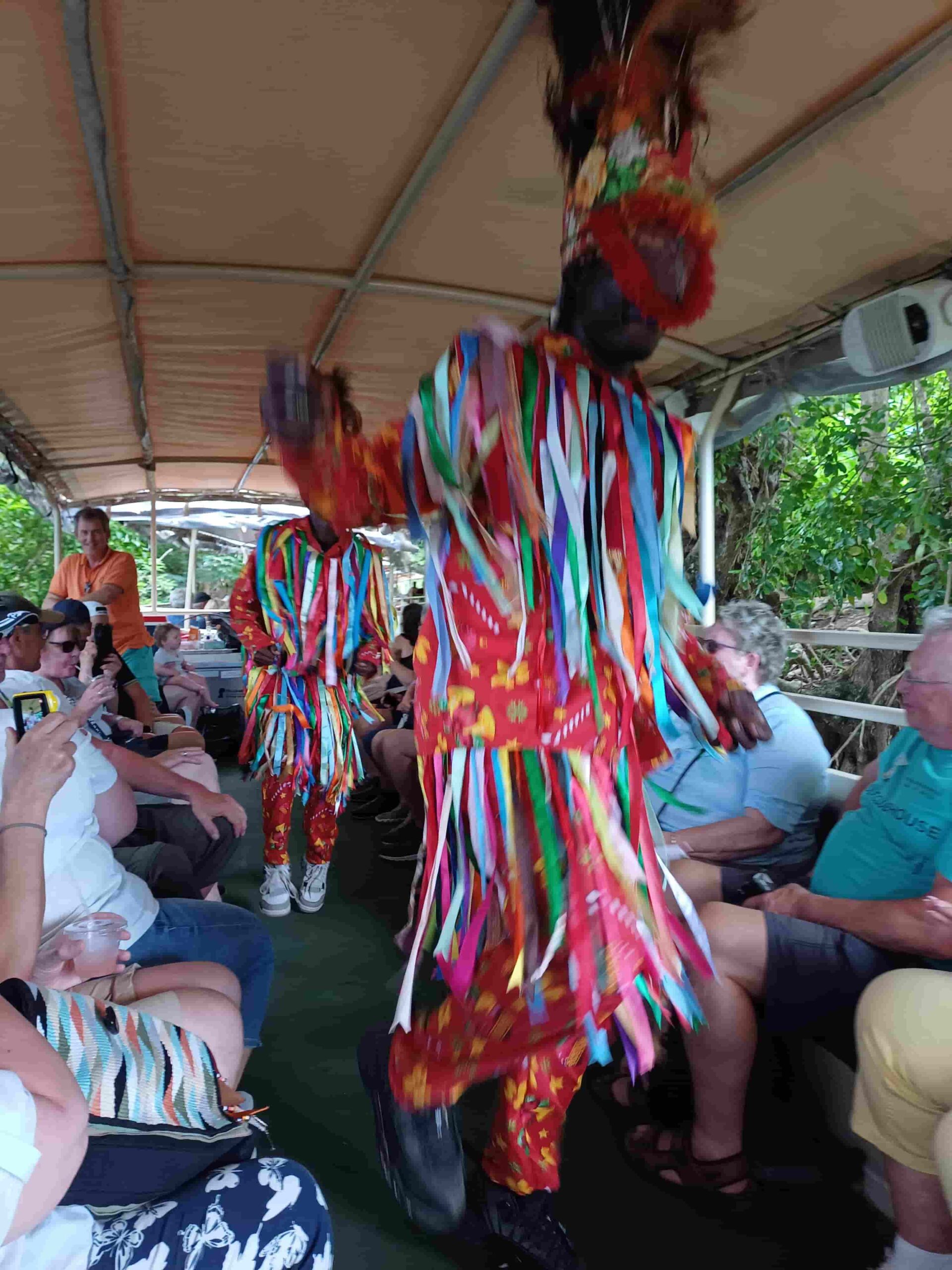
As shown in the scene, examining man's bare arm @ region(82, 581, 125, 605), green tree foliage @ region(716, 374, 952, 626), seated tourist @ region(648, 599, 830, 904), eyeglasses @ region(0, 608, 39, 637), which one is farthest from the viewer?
green tree foliage @ region(716, 374, 952, 626)

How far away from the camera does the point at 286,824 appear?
10.7 feet

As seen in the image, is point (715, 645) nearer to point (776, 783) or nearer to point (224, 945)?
point (776, 783)

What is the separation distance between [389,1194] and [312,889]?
159 centimetres

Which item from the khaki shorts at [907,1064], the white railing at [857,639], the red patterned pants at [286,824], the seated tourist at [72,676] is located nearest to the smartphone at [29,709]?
the seated tourist at [72,676]

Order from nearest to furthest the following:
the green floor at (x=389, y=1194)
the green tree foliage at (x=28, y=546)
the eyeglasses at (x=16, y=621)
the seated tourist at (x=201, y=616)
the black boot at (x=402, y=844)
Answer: the green floor at (x=389, y=1194) < the eyeglasses at (x=16, y=621) < the black boot at (x=402, y=844) < the seated tourist at (x=201, y=616) < the green tree foliage at (x=28, y=546)

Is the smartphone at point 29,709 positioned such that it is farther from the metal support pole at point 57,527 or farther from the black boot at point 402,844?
the metal support pole at point 57,527

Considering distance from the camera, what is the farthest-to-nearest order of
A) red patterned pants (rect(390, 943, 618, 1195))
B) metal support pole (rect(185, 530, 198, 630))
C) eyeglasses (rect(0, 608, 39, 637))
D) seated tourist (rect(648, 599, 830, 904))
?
1. metal support pole (rect(185, 530, 198, 630))
2. eyeglasses (rect(0, 608, 39, 637))
3. seated tourist (rect(648, 599, 830, 904))
4. red patterned pants (rect(390, 943, 618, 1195))

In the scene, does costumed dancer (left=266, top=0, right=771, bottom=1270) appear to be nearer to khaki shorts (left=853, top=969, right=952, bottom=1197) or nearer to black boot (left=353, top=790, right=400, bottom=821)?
khaki shorts (left=853, top=969, right=952, bottom=1197)

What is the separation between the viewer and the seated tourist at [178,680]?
5.88m

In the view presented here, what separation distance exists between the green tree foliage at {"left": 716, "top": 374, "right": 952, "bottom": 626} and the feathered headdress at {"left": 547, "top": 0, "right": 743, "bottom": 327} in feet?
14.6

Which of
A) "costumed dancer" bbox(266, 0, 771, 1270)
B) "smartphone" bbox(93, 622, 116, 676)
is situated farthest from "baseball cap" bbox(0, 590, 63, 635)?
"costumed dancer" bbox(266, 0, 771, 1270)

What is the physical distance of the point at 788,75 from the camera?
172 centimetres

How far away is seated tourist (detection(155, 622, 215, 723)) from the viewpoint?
5.88 meters

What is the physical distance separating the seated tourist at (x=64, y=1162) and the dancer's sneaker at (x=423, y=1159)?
22cm
